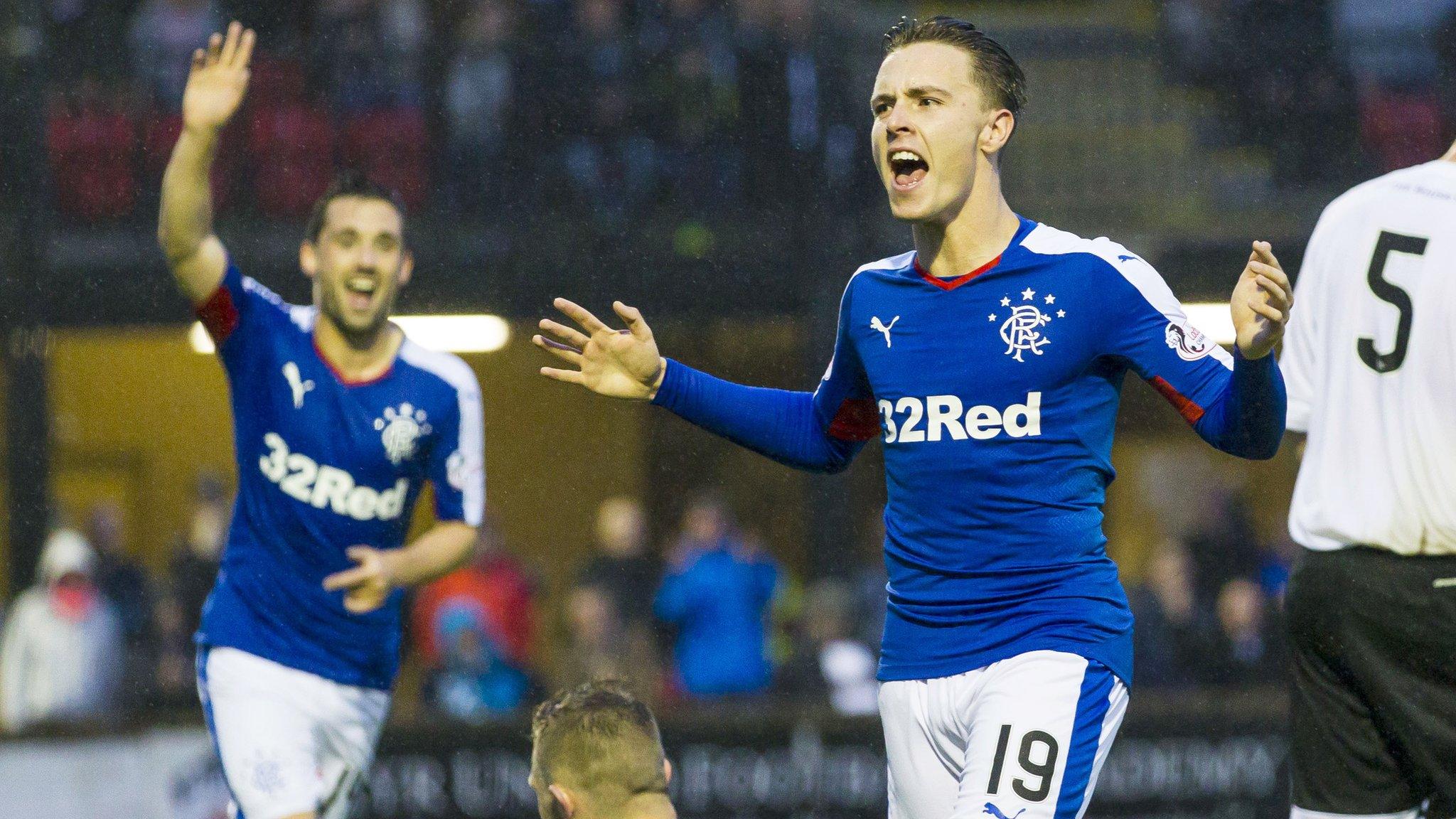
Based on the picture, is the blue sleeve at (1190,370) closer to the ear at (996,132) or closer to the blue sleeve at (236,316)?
the ear at (996,132)

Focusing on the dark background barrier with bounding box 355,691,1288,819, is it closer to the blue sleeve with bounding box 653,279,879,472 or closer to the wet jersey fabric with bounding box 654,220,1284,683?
the blue sleeve with bounding box 653,279,879,472

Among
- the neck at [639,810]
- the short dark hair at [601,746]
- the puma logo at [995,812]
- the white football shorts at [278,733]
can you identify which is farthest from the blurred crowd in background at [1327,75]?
the neck at [639,810]

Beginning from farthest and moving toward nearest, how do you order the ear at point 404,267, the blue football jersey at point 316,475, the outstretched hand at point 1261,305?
the ear at point 404,267 < the blue football jersey at point 316,475 < the outstretched hand at point 1261,305

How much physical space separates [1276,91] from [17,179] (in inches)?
235

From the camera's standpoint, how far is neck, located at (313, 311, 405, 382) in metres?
4.73

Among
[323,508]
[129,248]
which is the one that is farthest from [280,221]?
[323,508]

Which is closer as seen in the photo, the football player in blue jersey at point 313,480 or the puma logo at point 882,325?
the puma logo at point 882,325

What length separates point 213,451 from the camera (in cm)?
682

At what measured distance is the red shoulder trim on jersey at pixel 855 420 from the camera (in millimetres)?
3662

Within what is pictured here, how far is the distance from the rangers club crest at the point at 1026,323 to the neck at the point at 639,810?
1.15 m

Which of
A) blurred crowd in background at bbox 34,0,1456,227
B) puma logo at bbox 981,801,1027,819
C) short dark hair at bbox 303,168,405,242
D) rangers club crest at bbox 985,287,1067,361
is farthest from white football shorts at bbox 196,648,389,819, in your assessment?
blurred crowd in background at bbox 34,0,1456,227

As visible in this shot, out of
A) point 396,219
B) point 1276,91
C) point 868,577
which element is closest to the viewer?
point 396,219

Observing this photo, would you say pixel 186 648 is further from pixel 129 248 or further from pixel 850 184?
pixel 850 184

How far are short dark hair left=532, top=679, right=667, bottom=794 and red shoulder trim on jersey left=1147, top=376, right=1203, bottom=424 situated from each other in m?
1.18
